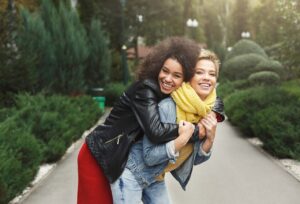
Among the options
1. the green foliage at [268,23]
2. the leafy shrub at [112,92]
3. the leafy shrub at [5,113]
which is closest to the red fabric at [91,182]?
the leafy shrub at [5,113]

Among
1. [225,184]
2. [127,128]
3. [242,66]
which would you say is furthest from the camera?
[242,66]

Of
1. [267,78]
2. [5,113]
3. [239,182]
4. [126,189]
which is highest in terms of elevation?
[126,189]

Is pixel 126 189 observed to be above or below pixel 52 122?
above

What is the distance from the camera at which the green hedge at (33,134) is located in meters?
6.18

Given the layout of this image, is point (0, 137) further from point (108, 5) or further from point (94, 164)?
point (108, 5)

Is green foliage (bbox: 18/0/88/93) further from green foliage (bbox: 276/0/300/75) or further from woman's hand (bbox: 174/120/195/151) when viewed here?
woman's hand (bbox: 174/120/195/151)

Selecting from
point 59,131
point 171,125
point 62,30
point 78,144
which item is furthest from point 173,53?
point 62,30

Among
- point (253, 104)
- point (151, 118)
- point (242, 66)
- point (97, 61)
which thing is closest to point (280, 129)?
point (253, 104)

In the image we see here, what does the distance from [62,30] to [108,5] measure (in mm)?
18296

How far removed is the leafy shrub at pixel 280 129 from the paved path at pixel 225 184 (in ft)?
1.02

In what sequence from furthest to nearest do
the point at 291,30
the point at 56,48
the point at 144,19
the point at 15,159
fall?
1. the point at 144,19
2. the point at 56,48
3. the point at 291,30
4. the point at 15,159

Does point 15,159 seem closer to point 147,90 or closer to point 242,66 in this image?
point 147,90

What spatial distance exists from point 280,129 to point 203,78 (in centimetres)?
750

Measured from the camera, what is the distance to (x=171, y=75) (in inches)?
104
